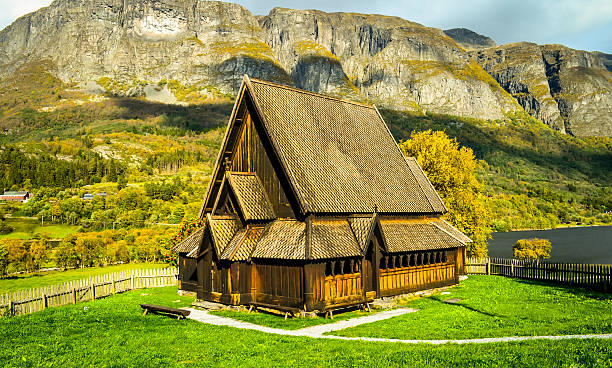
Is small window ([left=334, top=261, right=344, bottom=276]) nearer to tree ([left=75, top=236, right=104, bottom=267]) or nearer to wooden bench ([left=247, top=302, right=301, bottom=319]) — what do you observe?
wooden bench ([left=247, top=302, right=301, bottom=319])

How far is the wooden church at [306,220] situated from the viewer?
21.8 m

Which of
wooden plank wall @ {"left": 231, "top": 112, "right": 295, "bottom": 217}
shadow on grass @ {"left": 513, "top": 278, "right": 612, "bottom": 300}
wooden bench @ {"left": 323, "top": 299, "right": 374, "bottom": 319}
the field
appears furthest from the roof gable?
shadow on grass @ {"left": 513, "top": 278, "right": 612, "bottom": 300}

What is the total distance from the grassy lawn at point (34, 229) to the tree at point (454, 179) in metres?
73.7

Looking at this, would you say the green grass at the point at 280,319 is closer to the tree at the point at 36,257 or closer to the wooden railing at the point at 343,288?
the wooden railing at the point at 343,288

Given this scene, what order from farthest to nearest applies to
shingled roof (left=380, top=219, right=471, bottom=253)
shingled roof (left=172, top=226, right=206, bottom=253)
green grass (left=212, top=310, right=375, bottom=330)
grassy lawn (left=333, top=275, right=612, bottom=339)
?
1. shingled roof (left=172, top=226, right=206, bottom=253)
2. shingled roof (left=380, top=219, right=471, bottom=253)
3. green grass (left=212, top=310, right=375, bottom=330)
4. grassy lawn (left=333, top=275, right=612, bottom=339)

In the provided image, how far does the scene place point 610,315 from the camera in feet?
62.6

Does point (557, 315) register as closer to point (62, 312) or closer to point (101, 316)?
point (101, 316)

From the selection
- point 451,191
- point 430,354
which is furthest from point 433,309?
point 451,191

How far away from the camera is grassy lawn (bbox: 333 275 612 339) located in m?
16.5

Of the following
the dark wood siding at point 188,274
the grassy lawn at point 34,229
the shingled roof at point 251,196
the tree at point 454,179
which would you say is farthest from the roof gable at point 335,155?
the grassy lawn at point 34,229

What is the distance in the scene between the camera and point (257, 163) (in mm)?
25156

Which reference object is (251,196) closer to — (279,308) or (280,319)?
(279,308)

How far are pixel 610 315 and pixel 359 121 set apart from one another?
1756 cm

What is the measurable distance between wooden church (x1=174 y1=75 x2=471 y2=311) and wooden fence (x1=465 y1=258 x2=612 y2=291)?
21.1 ft
